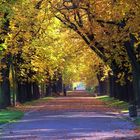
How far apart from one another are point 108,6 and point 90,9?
4.66 meters

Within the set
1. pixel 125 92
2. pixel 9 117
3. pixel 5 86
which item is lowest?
pixel 9 117

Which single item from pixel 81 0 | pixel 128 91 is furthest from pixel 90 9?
pixel 128 91

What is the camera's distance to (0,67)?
4212cm

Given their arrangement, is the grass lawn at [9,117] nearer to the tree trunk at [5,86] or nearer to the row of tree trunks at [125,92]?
the tree trunk at [5,86]

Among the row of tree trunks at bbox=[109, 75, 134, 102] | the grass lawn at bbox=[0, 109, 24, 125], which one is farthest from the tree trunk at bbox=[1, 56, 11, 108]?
the row of tree trunks at bbox=[109, 75, 134, 102]

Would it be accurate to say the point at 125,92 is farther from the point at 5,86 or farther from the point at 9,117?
the point at 9,117

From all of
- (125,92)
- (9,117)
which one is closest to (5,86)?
(9,117)

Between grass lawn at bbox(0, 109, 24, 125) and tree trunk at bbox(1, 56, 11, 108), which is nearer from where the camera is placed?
grass lawn at bbox(0, 109, 24, 125)

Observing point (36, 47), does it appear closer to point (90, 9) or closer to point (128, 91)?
point (128, 91)

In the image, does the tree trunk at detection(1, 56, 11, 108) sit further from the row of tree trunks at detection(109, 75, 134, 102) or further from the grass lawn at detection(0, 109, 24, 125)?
the row of tree trunks at detection(109, 75, 134, 102)

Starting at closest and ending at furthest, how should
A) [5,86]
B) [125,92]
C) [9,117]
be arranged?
[9,117] < [5,86] < [125,92]

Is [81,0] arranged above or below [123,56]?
above

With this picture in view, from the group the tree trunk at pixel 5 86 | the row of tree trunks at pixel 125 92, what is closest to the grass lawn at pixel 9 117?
the tree trunk at pixel 5 86

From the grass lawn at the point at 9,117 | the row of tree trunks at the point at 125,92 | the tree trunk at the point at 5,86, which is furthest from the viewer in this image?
the row of tree trunks at the point at 125,92
